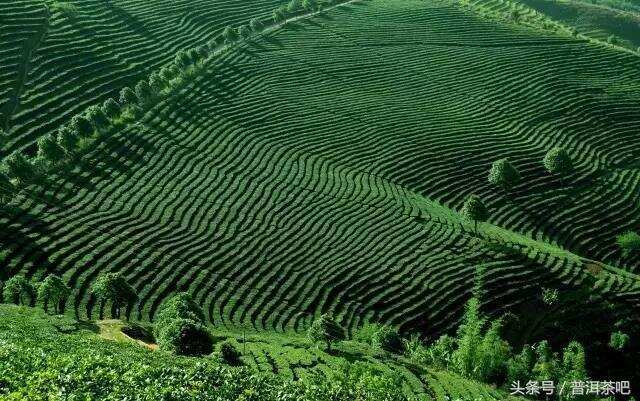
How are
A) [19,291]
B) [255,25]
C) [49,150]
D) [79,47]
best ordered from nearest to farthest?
[19,291] → [49,150] → [79,47] → [255,25]

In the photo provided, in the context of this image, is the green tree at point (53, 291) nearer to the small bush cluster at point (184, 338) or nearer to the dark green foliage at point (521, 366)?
the small bush cluster at point (184, 338)

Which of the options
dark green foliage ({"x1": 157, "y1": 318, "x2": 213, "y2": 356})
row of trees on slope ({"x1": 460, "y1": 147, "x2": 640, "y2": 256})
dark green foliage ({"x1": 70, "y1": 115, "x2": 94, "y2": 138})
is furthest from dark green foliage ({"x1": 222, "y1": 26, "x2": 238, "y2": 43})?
dark green foliage ({"x1": 157, "y1": 318, "x2": 213, "y2": 356})

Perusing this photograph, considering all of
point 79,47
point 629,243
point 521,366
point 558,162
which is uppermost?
point 79,47

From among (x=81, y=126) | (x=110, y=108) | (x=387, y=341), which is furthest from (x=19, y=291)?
(x=110, y=108)

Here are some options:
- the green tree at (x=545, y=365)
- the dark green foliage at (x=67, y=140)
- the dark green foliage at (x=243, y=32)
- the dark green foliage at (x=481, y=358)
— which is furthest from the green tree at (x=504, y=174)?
the dark green foliage at (x=243, y=32)

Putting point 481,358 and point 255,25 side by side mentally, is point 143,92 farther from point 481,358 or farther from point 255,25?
point 481,358
